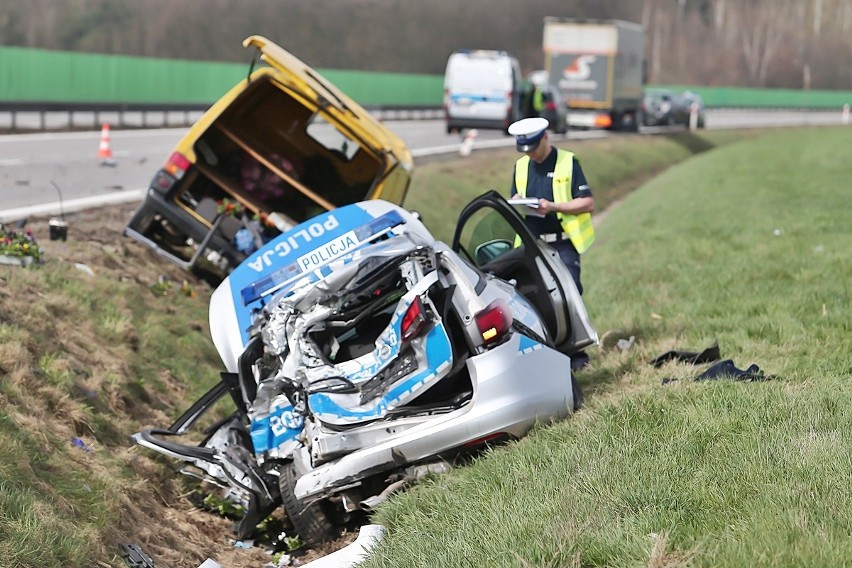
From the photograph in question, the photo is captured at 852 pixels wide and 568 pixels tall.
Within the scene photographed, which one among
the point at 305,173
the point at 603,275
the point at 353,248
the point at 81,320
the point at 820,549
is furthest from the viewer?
the point at 603,275

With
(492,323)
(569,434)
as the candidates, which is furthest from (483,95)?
(569,434)

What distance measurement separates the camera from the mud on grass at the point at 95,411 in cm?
572

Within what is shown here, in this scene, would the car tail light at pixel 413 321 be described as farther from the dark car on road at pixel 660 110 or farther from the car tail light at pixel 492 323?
the dark car on road at pixel 660 110

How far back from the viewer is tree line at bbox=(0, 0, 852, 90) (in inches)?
2490

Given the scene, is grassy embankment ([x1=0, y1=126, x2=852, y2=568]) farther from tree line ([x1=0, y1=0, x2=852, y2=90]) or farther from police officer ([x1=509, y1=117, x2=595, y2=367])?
tree line ([x1=0, y1=0, x2=852, y2=90])

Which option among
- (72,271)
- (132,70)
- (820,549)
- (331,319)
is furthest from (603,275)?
(132,70)

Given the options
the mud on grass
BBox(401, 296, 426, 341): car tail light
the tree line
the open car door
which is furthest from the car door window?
the tree line

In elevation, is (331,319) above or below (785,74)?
above

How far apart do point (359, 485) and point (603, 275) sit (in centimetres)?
791

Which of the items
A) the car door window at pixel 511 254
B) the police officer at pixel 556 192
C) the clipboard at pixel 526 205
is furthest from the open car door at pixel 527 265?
the police officer at pixel 556 192

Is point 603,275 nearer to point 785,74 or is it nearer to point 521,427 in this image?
point 521,427

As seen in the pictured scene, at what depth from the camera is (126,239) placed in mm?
12102

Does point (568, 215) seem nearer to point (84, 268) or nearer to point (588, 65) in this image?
point (84, 268)

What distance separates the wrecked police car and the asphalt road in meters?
5.56
